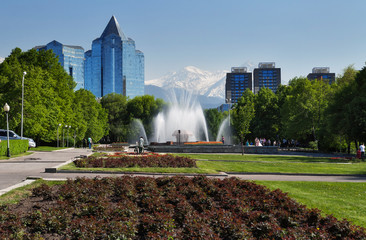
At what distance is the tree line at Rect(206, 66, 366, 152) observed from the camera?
37263 mm

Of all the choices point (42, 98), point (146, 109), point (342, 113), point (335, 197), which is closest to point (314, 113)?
point (342, 113)

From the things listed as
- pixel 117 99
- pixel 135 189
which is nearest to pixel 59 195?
pixel 135 189

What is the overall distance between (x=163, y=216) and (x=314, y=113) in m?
55.7

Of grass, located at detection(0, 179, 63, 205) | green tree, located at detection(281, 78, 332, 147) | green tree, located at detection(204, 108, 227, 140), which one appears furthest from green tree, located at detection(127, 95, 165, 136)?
grass, located at detection(0, 179, 63, 205)

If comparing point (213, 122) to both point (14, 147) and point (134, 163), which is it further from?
point (134, 163)

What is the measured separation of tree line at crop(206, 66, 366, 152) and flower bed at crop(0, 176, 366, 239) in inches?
1100

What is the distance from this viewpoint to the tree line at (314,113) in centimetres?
3726

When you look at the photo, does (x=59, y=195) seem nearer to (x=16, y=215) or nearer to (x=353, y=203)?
(x=16, y=215)

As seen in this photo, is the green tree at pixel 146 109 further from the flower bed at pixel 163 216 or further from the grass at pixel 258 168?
the flower bed at pixel 163 216

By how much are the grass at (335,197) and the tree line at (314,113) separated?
2257 cm

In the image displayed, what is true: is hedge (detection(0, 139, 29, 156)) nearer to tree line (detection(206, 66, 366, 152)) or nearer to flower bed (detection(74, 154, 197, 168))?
flower bed (detection(74, 154, 197, 168))

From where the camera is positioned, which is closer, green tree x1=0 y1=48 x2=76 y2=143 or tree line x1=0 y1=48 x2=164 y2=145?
green tree x1=0 y1=48 x2=76 y2=143

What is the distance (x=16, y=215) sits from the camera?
7.33 m

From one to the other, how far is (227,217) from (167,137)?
54957 mm
